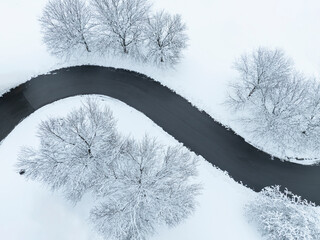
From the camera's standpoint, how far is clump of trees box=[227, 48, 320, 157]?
98.6ft

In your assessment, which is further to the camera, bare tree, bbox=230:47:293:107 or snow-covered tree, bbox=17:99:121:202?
bare tree, bbox=230:47:293:107

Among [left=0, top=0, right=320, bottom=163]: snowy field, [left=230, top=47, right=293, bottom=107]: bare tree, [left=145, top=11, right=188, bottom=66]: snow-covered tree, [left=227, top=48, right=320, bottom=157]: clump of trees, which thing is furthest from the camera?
[left=0, top=0, right=320, bottom=163]: snowy field

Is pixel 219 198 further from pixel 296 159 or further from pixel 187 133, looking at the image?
pixel 296 159

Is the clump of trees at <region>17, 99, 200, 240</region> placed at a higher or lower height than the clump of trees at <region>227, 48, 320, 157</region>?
lower

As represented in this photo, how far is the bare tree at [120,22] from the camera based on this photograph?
3234 centimetres

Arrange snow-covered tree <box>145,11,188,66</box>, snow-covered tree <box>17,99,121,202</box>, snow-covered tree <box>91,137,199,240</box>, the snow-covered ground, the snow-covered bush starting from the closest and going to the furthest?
snow-covered tree <box>91,137,199,240</box>, snow-covered tree <box>17,99,121,202</box>, the snow-covered bush, the snow-covered ground, snow-covered tree <box>145,11,188,66</box>

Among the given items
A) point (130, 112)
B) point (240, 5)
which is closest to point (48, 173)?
point (130, 112)

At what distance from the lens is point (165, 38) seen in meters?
34.0

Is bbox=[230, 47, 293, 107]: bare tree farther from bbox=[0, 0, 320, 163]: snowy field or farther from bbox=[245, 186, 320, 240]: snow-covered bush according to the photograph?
bbox=[245, 186, 320, 240]: snow-covered bush

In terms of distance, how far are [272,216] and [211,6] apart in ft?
103

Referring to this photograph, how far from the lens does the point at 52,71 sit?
36.8 meters

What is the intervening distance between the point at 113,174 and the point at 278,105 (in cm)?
1974

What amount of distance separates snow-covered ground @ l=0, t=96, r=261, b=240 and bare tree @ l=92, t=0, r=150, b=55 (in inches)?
454

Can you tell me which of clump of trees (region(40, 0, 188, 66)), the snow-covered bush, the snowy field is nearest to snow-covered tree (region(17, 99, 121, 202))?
→ clump of trees (region(40, 0, 188, 66))
